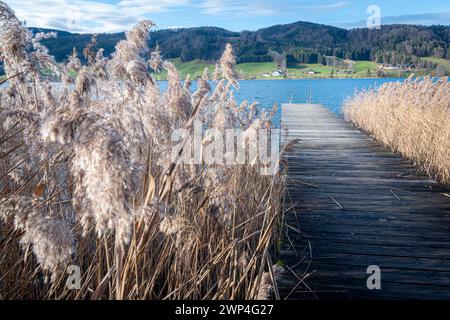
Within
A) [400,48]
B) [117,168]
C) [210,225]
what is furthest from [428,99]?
[400,48]

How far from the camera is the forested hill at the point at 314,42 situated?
37.5 ft

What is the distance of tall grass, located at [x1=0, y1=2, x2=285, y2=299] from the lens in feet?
3.31

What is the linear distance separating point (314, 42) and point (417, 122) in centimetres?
4173

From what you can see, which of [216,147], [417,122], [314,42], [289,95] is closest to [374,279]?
[216,147]

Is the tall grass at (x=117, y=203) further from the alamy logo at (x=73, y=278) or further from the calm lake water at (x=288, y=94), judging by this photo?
the calm lake water at (x=288, y=94)

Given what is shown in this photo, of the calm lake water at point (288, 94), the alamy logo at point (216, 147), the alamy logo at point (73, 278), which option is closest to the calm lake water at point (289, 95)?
the calm lake water at point (288, 94)

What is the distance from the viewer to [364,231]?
10.0 feet

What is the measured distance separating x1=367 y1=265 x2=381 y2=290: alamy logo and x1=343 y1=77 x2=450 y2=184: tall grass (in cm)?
305

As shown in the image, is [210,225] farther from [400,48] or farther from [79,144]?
[400,48]

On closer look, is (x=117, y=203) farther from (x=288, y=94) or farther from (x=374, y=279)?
(x=288, y=94)

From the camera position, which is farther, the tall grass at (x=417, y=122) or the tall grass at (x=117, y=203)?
the tall grass at (x=417, y=122)

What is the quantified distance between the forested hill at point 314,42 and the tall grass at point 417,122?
4.68 metres

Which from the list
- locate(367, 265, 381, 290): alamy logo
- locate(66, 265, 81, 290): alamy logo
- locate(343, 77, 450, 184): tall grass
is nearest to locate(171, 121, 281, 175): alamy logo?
locate(66, 265, 81, 290): alamy logo
